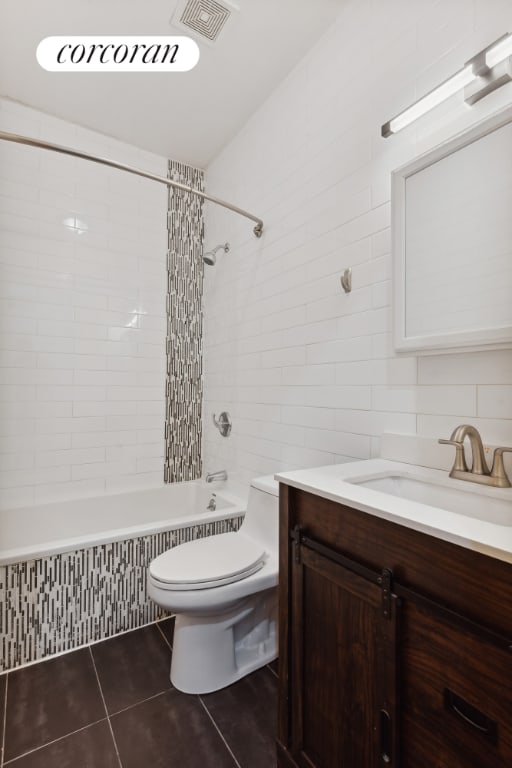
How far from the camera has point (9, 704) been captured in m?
1.36

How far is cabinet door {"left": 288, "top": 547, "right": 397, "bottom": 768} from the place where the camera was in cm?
78

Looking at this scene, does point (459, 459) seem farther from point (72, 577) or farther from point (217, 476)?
point (72, 577)

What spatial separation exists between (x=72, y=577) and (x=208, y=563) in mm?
684

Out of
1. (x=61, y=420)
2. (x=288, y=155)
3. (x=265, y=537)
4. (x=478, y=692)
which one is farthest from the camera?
(x=61, y=420)

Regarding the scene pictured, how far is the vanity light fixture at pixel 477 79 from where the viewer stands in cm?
97

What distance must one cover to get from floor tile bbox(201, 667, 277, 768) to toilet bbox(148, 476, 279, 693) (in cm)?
4

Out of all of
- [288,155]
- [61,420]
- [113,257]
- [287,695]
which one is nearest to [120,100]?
[113,257]

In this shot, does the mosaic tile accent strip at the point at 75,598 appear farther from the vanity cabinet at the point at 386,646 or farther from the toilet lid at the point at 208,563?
the vanity cabinet at the point at 386,646

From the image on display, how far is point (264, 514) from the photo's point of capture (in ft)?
5.44

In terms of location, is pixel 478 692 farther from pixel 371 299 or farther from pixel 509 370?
pixel 371 299

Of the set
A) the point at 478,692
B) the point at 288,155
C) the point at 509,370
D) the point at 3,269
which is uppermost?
the point at 288,155

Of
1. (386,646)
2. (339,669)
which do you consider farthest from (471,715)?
(339,669)

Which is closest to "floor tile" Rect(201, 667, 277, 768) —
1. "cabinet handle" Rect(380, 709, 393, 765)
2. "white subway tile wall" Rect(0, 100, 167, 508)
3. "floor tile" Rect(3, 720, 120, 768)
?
"floor tile" Rect(3, 720, 120, 768)

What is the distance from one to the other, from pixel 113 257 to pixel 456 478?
2357 mm
